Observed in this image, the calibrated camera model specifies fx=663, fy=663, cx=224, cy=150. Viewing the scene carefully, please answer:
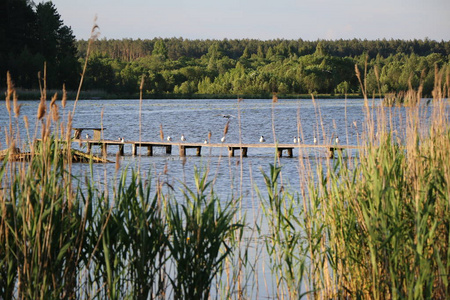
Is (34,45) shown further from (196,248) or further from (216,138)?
(196,248)

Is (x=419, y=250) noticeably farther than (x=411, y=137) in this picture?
No

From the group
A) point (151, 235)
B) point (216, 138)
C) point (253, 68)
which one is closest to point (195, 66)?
point (253, 68)

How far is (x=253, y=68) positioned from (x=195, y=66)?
1061 centimetres

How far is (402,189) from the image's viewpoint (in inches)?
175

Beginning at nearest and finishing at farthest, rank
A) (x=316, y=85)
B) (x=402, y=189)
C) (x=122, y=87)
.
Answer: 1. (x=402, y=189)
2. (x=122, y=87)
3. (x=316, y=85)

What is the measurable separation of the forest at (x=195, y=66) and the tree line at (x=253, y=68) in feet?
0.39

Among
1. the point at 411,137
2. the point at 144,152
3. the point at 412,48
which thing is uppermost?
the point at 412,48

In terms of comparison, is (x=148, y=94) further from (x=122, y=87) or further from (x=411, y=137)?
(x=411, y=137)

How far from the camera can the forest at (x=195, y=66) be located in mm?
56219

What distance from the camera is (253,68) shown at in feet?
378

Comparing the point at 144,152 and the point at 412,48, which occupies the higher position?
the point at 412,48

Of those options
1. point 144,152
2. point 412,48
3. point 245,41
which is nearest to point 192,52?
point 245,41

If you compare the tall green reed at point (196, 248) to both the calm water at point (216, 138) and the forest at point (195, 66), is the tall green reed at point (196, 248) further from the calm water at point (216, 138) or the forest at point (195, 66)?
the forest at point (195, 66)

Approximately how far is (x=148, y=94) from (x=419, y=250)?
7836 cm
